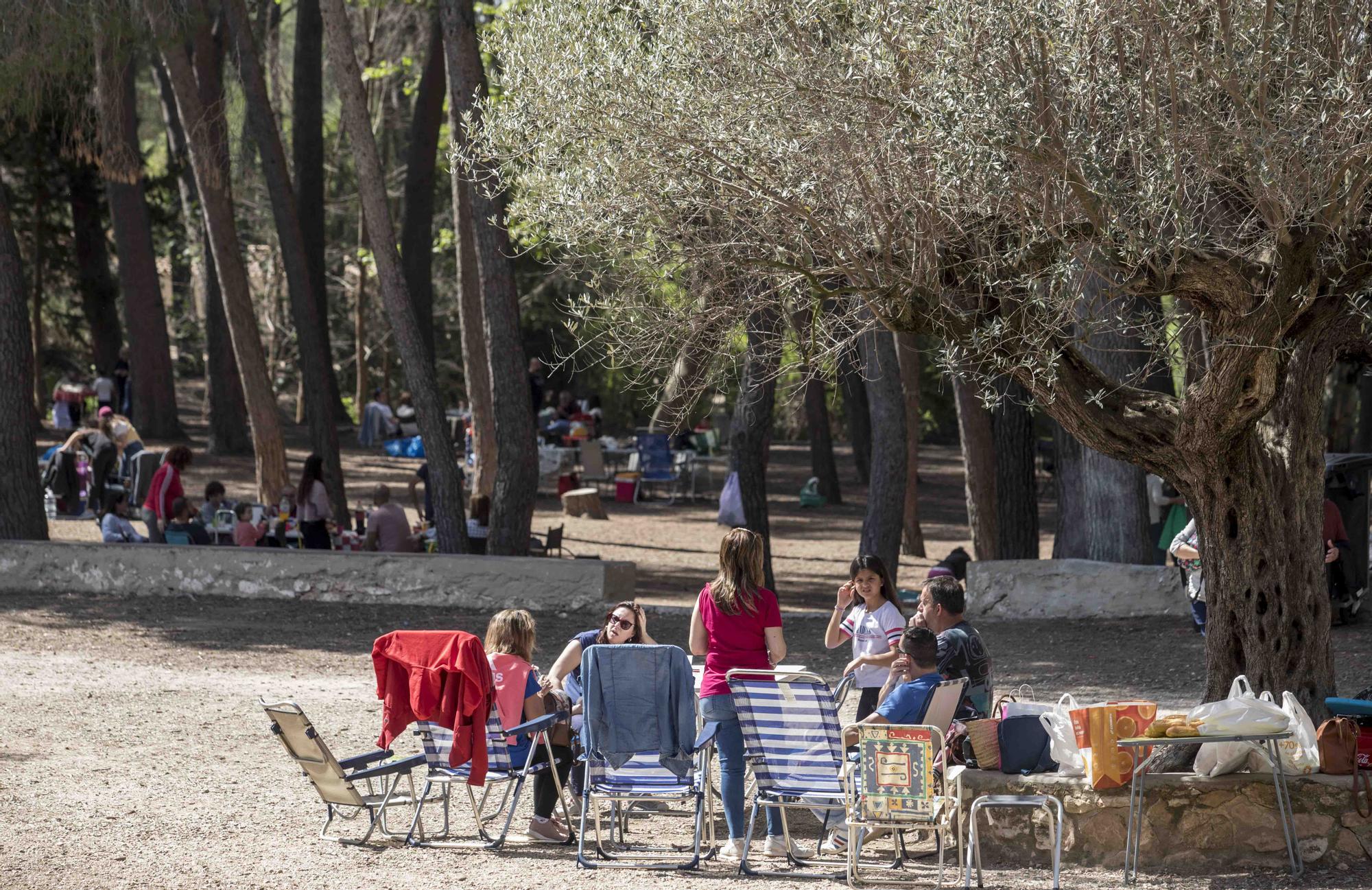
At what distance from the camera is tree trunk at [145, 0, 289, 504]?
57.7 feet

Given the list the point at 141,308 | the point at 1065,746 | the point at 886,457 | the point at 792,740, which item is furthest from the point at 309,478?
the point at 141,308

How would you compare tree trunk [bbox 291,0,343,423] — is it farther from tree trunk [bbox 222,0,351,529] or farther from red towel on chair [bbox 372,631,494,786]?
red towel on chair [bbox 372,631,494,786]

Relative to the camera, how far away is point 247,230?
1427 inches

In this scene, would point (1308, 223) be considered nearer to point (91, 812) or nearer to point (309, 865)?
point (309, 865)

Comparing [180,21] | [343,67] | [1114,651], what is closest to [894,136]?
[1114,651]

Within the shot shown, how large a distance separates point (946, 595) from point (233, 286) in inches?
523

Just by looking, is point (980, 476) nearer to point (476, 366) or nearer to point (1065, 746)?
point (476, 366)

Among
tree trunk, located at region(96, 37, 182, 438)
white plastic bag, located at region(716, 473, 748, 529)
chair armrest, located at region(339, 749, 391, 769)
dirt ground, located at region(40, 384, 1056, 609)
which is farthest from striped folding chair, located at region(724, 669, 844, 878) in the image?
tree trunk, located at region(96, 37, 182, 438)

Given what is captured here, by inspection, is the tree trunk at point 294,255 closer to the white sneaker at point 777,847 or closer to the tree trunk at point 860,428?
the tree trunk at point 860,428

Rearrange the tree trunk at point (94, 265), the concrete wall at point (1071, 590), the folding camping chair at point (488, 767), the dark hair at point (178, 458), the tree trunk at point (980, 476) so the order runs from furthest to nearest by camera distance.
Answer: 1. the tree trunk at point (94, 265)
2. the tree trunk at point (980, 476)
3. the dark hair at point (178, 458)
4. the concrete wall at point (1071, 590)
5. the folding camping chair at point (488, 767)

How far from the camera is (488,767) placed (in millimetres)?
6629

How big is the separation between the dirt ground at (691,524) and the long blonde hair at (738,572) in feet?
27.5

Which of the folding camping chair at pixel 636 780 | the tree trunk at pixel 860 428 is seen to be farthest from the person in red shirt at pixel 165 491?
the tree trunk at pixel 860 428

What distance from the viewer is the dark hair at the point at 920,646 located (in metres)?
6.44
